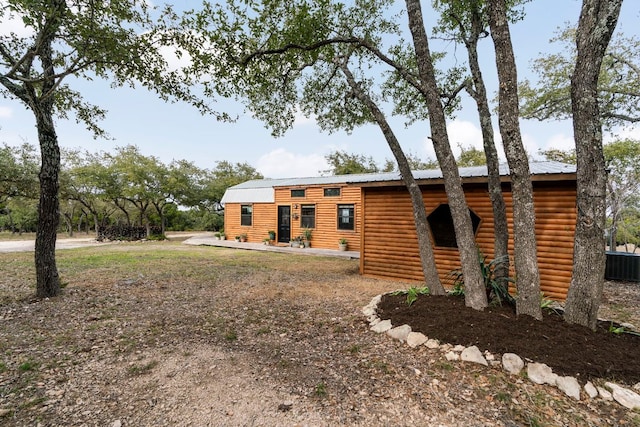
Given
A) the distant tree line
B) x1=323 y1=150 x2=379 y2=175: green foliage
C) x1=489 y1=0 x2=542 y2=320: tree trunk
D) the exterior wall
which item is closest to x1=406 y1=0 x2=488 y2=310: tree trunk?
x1=489 y1=0 x2=542 y2=320: tree trunk

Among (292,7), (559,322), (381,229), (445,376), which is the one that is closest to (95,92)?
(292,7)

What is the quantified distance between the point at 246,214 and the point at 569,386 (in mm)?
15202

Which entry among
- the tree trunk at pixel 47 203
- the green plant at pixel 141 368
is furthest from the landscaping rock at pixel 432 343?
the tree trunk at pixel 47 203

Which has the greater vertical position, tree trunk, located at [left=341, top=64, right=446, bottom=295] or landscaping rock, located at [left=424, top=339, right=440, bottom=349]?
tree trunk, located at [left=341, top=64, right=446, bottom=295]

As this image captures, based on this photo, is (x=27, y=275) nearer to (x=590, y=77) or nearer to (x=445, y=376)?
(x=445, y=376)

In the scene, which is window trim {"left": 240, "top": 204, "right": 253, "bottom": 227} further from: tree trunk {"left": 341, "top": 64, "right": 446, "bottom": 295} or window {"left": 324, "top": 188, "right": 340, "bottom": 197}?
tree trunk {"left": 341, "top": 64, "right": 446, "bottom": 295}

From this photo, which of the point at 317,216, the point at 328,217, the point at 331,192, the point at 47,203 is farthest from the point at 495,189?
the point at 317,216

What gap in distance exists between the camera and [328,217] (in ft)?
42.9

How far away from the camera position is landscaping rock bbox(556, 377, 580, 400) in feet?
7.47

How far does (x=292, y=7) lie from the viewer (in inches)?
182

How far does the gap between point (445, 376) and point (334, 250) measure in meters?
10.0

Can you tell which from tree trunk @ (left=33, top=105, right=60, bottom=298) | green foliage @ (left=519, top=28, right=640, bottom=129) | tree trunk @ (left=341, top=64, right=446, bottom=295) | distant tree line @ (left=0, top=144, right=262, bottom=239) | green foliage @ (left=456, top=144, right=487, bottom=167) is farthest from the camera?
green foliage @ (left=456, top=144, right=487, bottom=167)

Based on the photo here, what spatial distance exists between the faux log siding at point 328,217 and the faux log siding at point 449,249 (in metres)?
4.72

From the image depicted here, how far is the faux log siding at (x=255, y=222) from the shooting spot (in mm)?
15039
